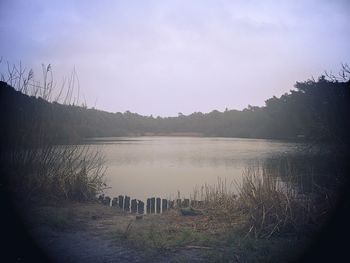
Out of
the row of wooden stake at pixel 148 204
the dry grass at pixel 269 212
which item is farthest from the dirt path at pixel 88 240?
the row of wooden stake at pixel 148 204

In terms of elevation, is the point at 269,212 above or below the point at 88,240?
above

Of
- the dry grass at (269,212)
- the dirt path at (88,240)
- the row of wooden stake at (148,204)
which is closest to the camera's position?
the dirt path at (88,240)

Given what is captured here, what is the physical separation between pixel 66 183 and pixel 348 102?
23.5 feet

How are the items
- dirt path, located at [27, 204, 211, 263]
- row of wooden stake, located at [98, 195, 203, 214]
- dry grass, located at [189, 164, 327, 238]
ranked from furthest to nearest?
row of wooden stake, located at [98, 195, 203, 214]
dry grass, located at [189, 164, 327, 238]
dirt path, located at [27, 204, 211, 263]

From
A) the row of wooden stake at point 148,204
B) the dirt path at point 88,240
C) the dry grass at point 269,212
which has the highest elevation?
the dry grass at point 269,212

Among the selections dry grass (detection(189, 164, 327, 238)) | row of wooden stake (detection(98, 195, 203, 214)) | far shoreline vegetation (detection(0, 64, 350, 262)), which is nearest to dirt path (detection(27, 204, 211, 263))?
far shoreline vegetation (detection(0, 64, 350, 262))

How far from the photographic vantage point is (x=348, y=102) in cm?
562

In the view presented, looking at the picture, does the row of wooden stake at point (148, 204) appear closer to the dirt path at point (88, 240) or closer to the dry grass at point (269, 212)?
the dirt path at point (88, 240)

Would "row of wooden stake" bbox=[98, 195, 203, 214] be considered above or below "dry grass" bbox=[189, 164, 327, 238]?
below

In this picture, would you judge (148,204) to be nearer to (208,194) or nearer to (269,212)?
(208,194)

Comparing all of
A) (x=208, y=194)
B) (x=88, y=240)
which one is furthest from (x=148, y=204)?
(x=88, y=240)

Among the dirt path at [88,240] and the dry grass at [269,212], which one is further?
the dry grass at [269,212]

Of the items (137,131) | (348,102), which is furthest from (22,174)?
(137,131)

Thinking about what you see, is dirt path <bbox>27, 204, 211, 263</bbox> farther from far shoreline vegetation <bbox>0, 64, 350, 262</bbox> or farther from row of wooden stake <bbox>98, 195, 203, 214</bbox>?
row of wooden stake <bbox>98, 195, 203, 214</bbox>
